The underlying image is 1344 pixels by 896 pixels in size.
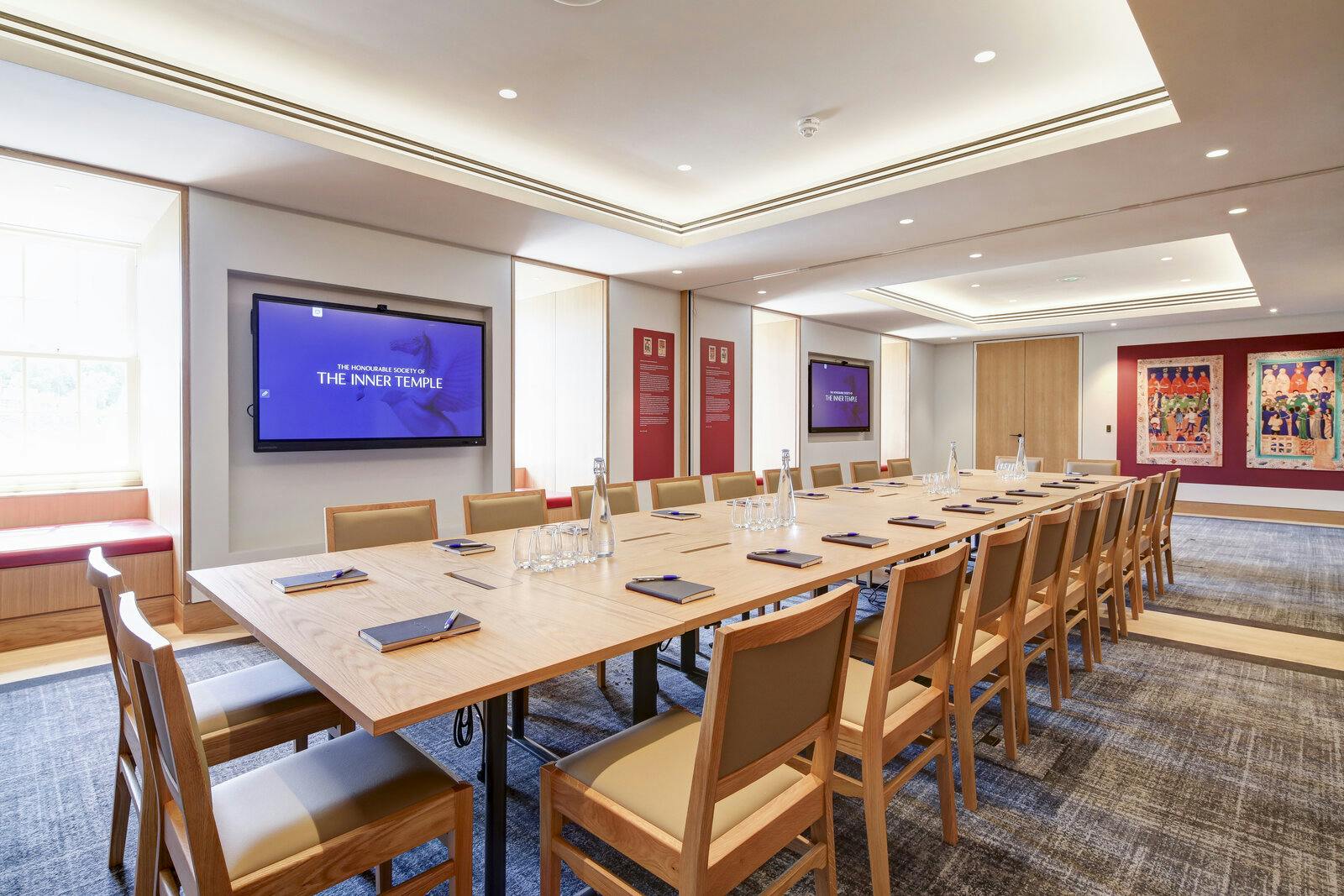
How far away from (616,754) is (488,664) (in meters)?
0.40

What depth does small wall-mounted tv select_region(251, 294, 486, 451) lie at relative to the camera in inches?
171

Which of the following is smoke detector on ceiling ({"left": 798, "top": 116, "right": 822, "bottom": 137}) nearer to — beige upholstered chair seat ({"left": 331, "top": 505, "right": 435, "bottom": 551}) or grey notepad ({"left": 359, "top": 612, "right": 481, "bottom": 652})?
beige upholstered chair seat ({"left": 331, "top": 505, "right": 435, "bottom": 551})

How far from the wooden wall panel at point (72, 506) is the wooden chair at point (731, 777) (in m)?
5.28

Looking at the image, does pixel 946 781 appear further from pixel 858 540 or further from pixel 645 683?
pixel 645 683

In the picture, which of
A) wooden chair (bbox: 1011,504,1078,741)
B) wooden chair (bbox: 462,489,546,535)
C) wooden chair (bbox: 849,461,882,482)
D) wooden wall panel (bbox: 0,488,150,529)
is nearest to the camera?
wooden chair (bbox: 1011,504,1078,741)

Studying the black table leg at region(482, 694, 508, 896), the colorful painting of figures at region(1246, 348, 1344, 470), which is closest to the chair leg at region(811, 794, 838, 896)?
the black table leg at region(482, 694, 508, 896)

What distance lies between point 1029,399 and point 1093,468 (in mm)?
5108

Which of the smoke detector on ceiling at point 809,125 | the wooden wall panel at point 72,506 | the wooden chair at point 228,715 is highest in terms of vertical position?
the smoke detector on ceiling at point 809,125

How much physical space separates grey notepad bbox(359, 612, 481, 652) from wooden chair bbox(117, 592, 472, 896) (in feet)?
0.88

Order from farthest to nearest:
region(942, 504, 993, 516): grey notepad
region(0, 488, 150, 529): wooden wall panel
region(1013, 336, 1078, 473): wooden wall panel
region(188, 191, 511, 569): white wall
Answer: region(1013, 336, 1078, 473): wooden wall panel → region(0, 488, 150, 529): wooden wall panel → region(188, 191, 511, 569): white wall → region(942, 504, 993, 516): grey notepad

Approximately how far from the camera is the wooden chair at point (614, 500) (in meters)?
3.68

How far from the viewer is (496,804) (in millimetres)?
1432

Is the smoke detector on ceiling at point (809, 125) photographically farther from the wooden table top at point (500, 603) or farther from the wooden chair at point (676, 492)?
the wooden table top at point (500, 603)

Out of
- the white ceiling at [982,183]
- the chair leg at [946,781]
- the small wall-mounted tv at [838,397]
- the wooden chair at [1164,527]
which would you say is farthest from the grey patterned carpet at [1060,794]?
the small wall-mounted tv at [838,397]
